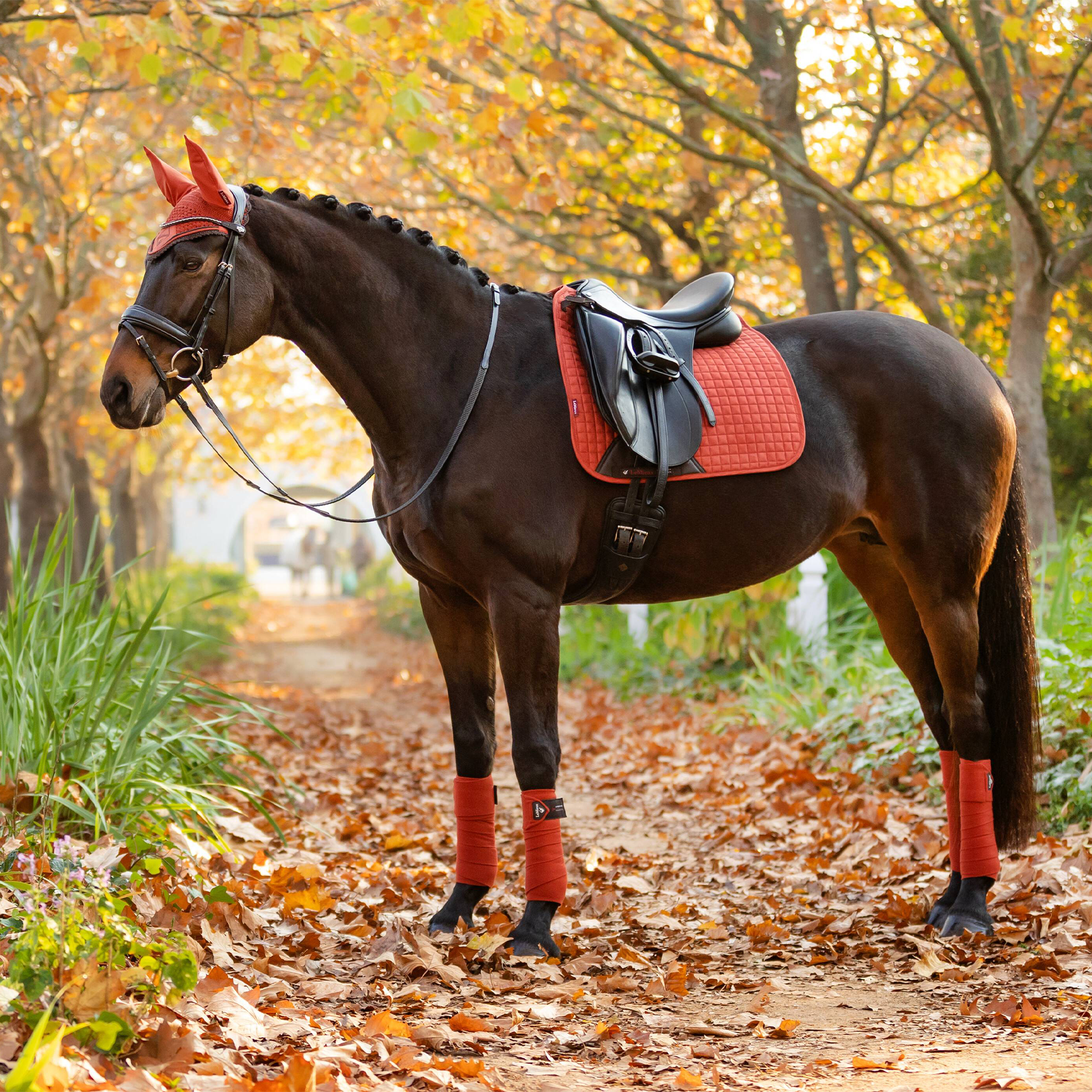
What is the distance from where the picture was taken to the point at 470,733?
11.4 feet

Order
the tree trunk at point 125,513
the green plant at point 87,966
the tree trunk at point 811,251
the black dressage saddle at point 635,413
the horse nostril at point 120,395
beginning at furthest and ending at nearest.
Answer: the tree trunk at point 125,513 → the tree trunk at point 811,251 → the black dressage saddle at point 635,413 → the horse nostril at point 120,395 → the green plant at point 87,966

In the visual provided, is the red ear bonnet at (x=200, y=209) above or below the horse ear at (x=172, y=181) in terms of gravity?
below

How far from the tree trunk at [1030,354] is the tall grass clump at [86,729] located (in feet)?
14.6

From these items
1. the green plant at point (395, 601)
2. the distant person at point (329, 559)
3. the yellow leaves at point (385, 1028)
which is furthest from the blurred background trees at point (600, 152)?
the distant person at point (329, 559)

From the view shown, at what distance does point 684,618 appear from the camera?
→ 319 inches

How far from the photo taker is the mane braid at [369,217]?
3.19 m

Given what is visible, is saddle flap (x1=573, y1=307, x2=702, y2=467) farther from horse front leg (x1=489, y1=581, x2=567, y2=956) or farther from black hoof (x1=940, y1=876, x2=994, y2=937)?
black hoof (x1=940, y1=876, x2=994, y2=937)

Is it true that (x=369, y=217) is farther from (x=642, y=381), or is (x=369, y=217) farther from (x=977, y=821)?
(x=977, y=821)

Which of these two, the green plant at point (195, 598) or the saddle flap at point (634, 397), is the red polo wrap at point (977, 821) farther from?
the green plant at point (195, 598)

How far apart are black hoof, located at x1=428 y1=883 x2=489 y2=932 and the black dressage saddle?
985mm

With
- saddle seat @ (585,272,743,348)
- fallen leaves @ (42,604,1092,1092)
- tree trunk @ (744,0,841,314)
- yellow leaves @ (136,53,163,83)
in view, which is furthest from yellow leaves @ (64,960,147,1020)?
tree trunk @ (744,0,841,314)

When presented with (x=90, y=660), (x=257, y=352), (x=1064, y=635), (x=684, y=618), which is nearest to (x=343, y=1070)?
(x=90, y=660)

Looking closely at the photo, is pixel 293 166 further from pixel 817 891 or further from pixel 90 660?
pixel 817 891

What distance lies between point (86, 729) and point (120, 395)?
1.59 meters
